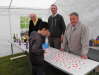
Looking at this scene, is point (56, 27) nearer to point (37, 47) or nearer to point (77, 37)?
point (77, 37)

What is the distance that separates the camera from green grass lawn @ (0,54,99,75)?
2.74 meters

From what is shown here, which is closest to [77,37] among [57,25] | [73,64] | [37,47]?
[73,64]

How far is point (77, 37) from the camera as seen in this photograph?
185 centimetres

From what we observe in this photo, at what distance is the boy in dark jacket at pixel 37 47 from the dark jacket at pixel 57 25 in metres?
1.17

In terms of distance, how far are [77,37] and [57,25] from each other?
0.91m

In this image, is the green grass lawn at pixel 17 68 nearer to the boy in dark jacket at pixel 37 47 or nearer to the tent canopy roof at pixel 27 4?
the boy in dark jacket at pixel 37 47

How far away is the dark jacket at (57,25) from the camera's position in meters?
2.66

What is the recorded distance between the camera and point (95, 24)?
3.34m

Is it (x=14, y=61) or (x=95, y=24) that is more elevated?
(x=95, y=24)

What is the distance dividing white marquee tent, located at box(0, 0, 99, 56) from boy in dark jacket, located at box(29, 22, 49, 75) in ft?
7.62

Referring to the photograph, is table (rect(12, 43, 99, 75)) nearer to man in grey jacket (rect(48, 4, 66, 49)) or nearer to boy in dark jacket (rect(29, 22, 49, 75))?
boy in dark jacket (rect(29, 22, 49, 75))

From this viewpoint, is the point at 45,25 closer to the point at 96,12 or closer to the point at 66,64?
the point at 66,64

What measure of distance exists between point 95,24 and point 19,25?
2456mm

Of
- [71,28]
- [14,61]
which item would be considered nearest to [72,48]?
[71,28]
